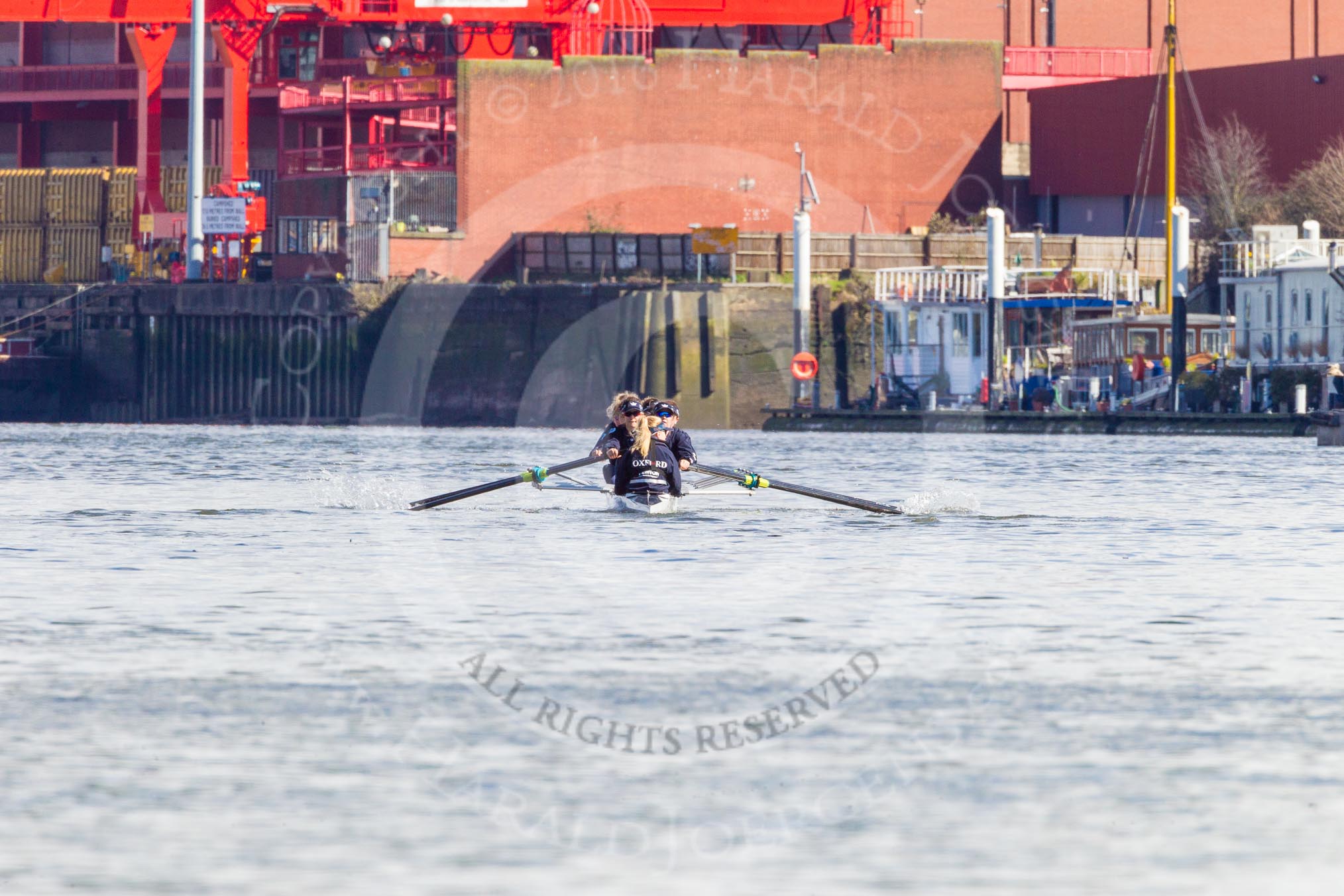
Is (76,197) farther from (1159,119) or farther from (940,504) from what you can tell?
(940,504)

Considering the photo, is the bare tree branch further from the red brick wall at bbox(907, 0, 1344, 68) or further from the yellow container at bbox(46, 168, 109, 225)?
the yellow container at bbox(46, 168, 109, 225)

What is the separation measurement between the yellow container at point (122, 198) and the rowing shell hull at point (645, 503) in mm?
60028

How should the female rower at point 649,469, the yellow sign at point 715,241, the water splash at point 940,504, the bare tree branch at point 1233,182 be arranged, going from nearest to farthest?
the female rower at point 649,469 < the water splash at point 940,504 < the bare tree branch at point 1233,182 < the yellow sign at point 715,241

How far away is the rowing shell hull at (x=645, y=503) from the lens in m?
31.5

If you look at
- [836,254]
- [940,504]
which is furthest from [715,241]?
[940,504]

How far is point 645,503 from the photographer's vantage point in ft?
104

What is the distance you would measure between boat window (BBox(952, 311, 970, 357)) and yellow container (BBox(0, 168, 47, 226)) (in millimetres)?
37737

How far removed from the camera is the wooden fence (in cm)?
7581

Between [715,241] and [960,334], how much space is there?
31.5ft

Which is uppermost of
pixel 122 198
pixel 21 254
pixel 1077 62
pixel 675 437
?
pixel 1077 62

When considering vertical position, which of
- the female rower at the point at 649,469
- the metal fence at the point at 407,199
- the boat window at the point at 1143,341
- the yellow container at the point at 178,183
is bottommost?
the female rower at the point at 649,469

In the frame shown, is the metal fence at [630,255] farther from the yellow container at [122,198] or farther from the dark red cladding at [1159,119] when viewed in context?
the yellow container at [122,198]

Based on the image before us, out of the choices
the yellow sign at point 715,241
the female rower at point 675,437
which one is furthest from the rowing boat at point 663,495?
the yellow sign at point 715,241

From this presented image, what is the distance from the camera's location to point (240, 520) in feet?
107
